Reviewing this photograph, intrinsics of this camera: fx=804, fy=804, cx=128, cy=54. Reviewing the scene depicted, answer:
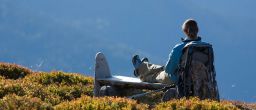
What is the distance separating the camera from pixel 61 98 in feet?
61.0

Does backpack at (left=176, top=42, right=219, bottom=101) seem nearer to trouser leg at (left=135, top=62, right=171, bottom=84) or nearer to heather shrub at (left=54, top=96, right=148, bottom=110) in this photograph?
trouser leg at (left=135, top=62, right=171, bottom=84)

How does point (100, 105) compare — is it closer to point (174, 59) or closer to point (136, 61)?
point (174, 59)

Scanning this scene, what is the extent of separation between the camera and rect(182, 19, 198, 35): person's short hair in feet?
55.3

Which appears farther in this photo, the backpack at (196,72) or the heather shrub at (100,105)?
the backpack at (196,72)

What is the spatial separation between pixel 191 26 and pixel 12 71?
8273 mm

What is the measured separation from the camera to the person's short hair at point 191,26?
55.3ft

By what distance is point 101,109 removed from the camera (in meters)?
14.0

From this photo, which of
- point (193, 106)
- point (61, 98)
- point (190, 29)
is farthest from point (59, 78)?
point (193, 106)

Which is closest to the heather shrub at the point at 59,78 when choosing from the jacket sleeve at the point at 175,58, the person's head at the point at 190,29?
the jacket sleeve at the point at 175,58

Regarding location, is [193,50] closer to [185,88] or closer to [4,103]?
[185,88]

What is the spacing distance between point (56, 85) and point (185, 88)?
5059 millimetres

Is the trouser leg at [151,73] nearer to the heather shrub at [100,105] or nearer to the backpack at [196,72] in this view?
the backpack at [196,72]

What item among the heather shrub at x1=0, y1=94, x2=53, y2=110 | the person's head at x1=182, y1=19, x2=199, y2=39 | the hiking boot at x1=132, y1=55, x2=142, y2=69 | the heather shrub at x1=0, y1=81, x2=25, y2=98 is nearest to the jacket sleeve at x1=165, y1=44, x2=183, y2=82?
the person's head at x1=182, y1=19, x2=199, y2=39

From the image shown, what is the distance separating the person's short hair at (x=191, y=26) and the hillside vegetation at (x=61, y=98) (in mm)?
1664
